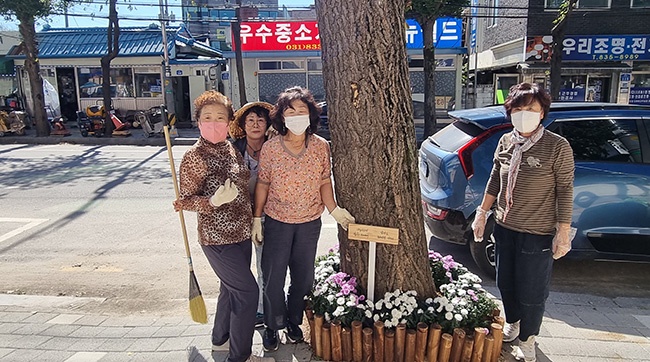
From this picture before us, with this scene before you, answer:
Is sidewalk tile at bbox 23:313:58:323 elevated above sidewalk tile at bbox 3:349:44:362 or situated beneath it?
situated beneath

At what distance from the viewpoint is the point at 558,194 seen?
2.79 meters

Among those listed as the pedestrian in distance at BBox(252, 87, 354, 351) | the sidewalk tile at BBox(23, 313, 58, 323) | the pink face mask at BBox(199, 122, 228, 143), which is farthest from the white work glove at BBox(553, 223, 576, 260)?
the sidewalk tile at BBox(23, 313, 58, 323)

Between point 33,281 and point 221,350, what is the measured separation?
2.82 m

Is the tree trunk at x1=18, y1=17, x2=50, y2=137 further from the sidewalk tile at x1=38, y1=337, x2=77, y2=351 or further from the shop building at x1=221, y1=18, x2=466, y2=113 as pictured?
the sidewalk tile at x1=38, y1=337, x2=77, y2=351

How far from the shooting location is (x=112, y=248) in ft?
18.5

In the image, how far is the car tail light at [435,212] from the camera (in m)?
4.41

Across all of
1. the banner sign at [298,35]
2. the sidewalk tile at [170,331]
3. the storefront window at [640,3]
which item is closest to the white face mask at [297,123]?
the sidewalk tile at [170,331]

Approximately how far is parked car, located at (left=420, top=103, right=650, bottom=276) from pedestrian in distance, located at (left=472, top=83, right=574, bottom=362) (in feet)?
4.25

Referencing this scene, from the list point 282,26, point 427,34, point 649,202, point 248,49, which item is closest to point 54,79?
point 248,49

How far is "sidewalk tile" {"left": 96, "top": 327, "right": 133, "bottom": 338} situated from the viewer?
3.36m

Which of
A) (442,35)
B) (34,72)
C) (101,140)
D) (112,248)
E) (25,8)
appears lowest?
(112,248)

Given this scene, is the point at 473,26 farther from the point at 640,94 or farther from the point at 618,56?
the point at 640,94

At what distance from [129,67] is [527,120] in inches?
770

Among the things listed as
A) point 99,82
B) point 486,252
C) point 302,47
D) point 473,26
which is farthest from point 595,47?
point 99,82
